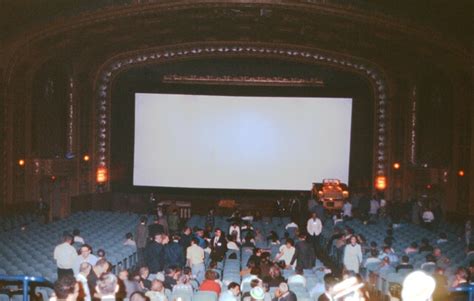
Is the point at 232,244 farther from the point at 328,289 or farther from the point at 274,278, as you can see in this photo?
the point at 328,289

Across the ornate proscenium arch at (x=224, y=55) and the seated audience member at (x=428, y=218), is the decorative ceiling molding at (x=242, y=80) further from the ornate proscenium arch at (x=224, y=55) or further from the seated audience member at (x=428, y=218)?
the seated audience member at (x=428, y=218)

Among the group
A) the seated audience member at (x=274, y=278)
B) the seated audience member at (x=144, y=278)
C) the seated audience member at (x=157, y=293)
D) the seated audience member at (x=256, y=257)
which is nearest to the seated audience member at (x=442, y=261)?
the seated audience member at (x=274, y=278)

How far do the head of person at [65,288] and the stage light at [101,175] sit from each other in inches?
868

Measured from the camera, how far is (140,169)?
2873 cm

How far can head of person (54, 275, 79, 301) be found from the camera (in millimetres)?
5820

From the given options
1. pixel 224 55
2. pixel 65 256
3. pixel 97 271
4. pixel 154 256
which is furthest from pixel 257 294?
pixel 224 55

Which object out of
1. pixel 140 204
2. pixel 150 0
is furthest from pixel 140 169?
pixel 150 0

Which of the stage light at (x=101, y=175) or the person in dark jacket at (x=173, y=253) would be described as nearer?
the person in dark jacket at (x=173, y=253)

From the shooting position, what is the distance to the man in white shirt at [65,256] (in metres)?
12.0

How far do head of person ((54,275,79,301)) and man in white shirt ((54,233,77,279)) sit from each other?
6310mm

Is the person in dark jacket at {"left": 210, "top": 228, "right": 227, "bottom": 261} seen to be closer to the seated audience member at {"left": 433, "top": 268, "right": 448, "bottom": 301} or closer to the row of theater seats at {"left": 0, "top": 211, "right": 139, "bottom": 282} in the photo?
the row of theater seats at {"left": 0, "top": 211, "right": 139, "bottom": 282}

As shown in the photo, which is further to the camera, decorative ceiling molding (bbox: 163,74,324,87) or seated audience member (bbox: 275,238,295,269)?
decorative ceiling molding (bbox: 163,74,324,87)

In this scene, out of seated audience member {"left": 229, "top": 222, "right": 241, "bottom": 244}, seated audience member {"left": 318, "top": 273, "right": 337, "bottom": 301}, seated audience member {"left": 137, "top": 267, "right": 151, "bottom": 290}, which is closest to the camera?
seated audience member {"left": 318, "top": 273, "right": 337, "bottom": 301}

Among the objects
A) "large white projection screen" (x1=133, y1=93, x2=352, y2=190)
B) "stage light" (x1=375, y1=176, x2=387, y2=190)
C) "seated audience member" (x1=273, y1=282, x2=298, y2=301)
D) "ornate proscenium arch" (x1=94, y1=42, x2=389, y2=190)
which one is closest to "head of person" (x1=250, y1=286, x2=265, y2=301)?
"seated audience member" (x1=273, y1=282, x2=298, y2=301)
